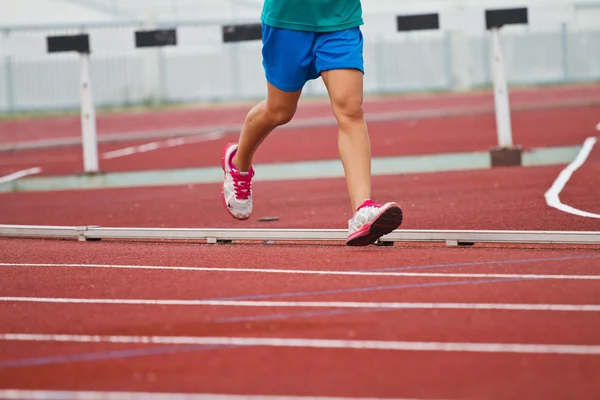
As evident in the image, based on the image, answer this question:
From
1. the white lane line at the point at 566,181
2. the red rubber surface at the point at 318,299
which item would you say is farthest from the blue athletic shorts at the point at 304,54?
the white lane line at the point at 566,181

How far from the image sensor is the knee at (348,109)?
5.89m

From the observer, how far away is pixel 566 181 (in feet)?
30.7

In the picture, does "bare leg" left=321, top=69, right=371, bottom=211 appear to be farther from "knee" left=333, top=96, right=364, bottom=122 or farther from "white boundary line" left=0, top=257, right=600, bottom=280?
"white boundary line" left=0, top=257, right=600, bottom=280

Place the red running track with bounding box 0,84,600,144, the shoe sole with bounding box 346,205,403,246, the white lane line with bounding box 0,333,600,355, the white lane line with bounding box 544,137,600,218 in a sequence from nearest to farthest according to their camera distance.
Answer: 1. the white lane line with bounding box 0,333,600,355
2. the shoe sole with bounding box 346,205,403,246
3. the white lane line with bounding box 544,137,600,218
4. the red running track with bounding box 0,84,600,144

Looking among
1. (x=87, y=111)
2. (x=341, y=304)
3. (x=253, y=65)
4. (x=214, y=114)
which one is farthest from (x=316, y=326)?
(x=253, y=65)

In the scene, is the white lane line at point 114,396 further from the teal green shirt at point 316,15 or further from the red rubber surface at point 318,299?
the teal green shirt at point 316,15

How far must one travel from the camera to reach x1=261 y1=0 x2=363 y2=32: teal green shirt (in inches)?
232

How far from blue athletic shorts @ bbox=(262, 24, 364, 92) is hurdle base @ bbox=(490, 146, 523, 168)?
5.45m

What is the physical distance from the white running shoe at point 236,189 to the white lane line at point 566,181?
6.84 feet

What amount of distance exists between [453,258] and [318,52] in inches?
50.9

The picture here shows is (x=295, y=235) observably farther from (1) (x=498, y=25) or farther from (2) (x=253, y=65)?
(2) (x=253, y=65)

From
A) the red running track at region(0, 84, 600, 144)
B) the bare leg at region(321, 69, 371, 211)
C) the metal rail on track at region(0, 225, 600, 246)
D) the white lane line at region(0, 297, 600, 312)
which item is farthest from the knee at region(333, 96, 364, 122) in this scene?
the red running track at region(0, 84, 600, 144)

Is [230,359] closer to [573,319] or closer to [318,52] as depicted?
[573,319]

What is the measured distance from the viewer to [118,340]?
3.96 meters
